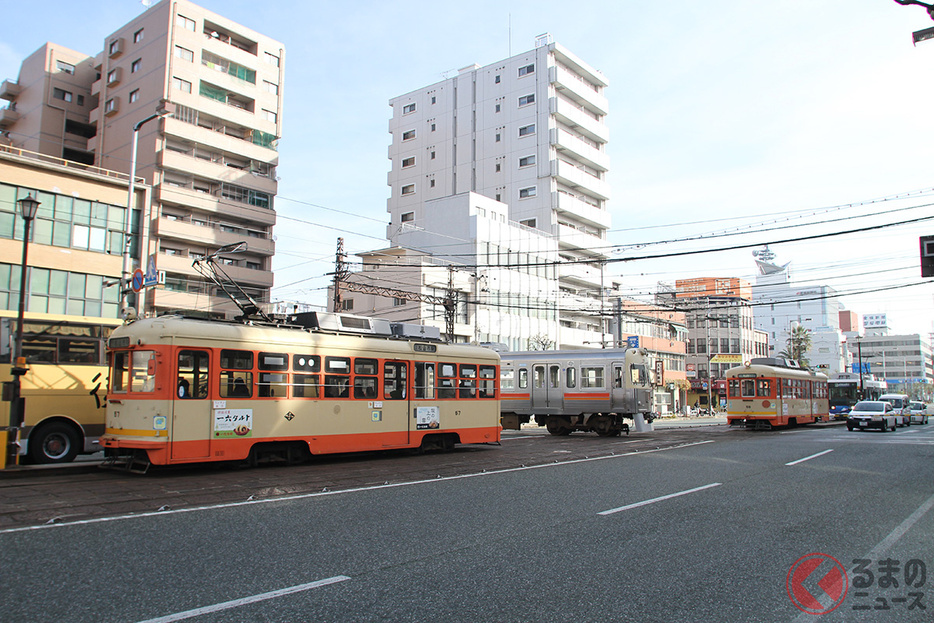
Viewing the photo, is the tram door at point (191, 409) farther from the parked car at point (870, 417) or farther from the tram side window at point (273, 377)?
the parked car at point (870, 417)

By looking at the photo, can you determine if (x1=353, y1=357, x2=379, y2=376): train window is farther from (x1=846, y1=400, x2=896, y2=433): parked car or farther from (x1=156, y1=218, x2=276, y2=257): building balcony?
(x1=156, y1=218, x2=276, y2=257): building balcony

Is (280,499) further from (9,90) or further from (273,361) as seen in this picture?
(9,90)

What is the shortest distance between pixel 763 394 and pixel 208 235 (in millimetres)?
35528

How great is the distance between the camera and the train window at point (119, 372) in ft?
40.6

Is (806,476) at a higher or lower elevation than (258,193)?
lower

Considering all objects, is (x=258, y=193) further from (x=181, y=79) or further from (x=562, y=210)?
(x=562, y=210)

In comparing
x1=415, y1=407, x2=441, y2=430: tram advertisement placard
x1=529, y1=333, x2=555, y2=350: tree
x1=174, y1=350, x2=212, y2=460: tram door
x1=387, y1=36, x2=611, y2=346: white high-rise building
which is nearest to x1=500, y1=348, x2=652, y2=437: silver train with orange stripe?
x1=415, y1=407, x2=441, y2=430: tram advertisement placard

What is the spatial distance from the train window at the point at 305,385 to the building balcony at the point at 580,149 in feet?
176

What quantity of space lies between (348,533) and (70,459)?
9.68 metres

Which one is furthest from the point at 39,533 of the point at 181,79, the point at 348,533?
the point at 181,79

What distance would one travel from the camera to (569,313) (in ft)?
203

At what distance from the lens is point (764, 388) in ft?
102

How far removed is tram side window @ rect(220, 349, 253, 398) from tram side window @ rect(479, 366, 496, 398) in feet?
24.0

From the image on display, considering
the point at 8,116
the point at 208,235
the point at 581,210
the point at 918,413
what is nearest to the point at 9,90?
the point at 8,116
